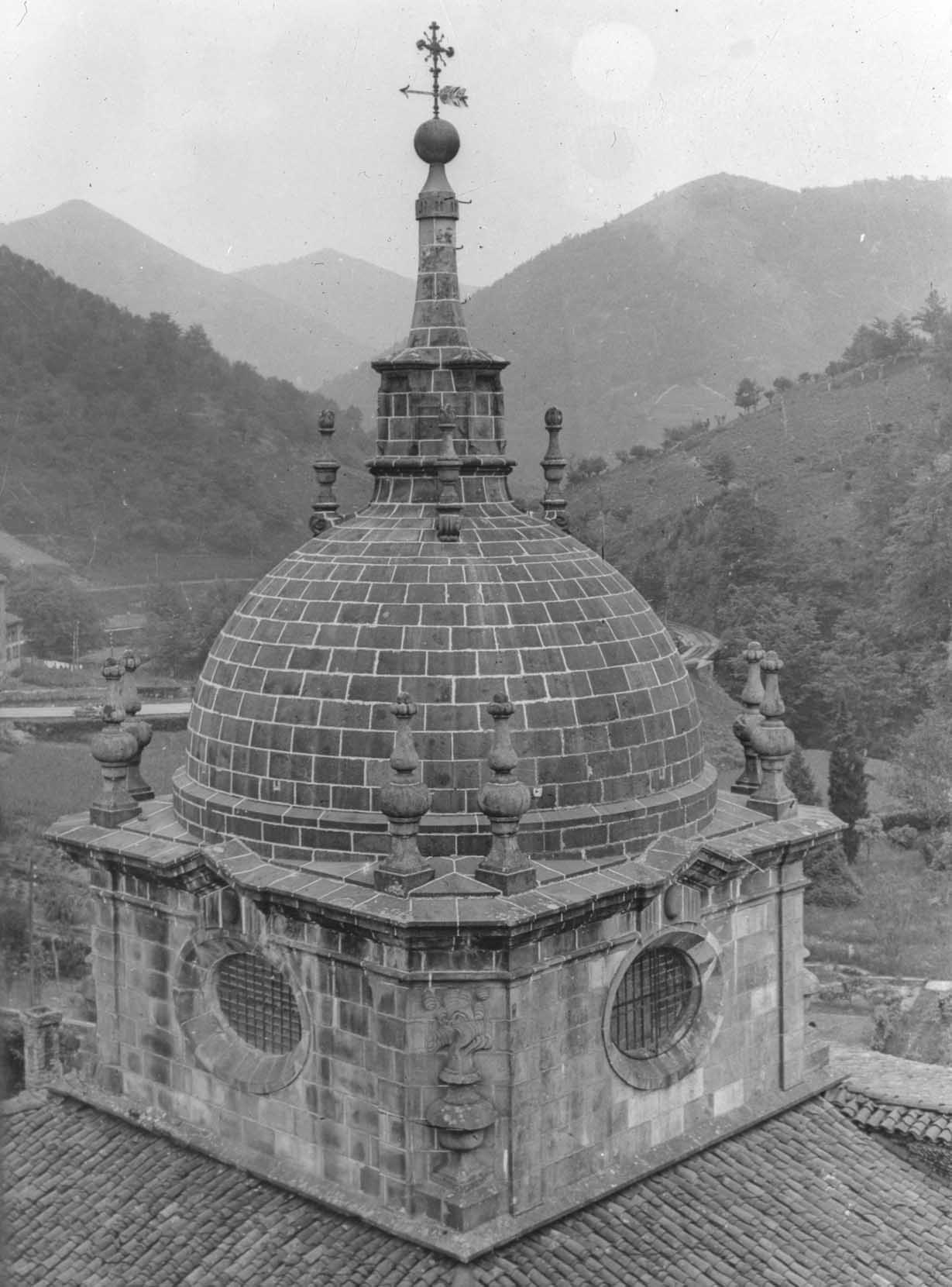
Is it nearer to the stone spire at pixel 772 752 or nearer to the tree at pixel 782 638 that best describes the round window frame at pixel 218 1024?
the stone spire at pixel 772 752

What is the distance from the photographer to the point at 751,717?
19.6 metres

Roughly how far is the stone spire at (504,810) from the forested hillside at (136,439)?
154 feet

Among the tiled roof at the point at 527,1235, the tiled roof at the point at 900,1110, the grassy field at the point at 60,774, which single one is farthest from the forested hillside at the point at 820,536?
the tiled roof at the point at 527,1235

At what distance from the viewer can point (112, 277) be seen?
8444 centimetres

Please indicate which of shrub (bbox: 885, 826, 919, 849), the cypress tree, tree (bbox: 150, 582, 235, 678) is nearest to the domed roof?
the cypress tree

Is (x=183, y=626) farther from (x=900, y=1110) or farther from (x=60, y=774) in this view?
(x=900, y=1110)

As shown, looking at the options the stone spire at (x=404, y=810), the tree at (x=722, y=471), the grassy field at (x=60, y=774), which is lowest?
the grassy field at (x=60, y=774)

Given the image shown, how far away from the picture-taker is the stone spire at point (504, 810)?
15.1 m

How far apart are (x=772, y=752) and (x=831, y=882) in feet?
116

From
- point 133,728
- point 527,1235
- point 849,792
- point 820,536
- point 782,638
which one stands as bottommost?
point 849,792

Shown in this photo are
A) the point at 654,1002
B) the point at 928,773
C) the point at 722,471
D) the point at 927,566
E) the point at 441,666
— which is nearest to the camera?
the point at 441,666

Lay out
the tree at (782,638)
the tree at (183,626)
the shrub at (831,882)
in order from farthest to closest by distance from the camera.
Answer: the tree at (782,638)
the tree at (183,626)
the shrub at (831,882)

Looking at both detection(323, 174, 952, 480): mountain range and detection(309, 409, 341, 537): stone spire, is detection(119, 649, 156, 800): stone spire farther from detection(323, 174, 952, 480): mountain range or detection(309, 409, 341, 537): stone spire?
detection(323, 174, 952, 480): mountain range

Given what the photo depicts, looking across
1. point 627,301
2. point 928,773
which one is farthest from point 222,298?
point 928,773
